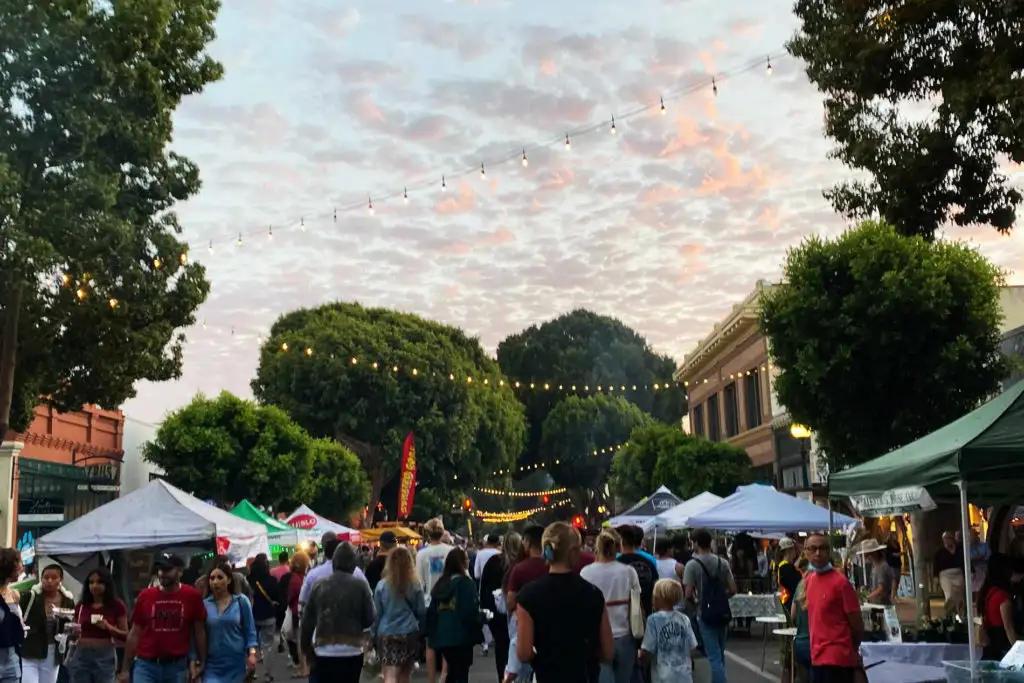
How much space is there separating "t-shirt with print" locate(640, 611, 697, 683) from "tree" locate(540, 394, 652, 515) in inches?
Answer: 2347

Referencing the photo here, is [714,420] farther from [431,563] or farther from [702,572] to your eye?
[702,572]

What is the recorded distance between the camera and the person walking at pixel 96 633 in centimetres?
920

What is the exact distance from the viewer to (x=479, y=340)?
6222 centimetres

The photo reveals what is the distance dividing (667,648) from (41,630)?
5.30 metres

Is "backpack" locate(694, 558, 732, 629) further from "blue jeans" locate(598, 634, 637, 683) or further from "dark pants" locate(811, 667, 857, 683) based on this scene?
"dark pants" locate(811, 667, 857, 683)

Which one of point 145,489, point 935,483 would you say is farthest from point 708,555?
point 145,489

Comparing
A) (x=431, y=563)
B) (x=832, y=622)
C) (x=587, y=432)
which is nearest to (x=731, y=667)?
(x=431, y=563)

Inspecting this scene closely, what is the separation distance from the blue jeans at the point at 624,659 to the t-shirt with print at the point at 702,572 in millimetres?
2672

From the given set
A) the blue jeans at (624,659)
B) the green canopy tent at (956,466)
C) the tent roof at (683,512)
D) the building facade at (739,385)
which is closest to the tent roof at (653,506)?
the tent roof at (683,512)

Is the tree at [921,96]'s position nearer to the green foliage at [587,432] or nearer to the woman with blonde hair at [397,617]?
the woman with blonde hair at [397,617]

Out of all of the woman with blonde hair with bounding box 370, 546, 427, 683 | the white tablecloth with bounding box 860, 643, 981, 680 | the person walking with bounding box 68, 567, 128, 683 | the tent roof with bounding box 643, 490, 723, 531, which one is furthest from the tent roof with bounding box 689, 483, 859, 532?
the person walking with bounding box 68, 567, 128, 683

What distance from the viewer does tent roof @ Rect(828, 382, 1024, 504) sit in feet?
26.4

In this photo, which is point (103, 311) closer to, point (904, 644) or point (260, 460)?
point (904, 644)

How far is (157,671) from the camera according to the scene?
8.44m
